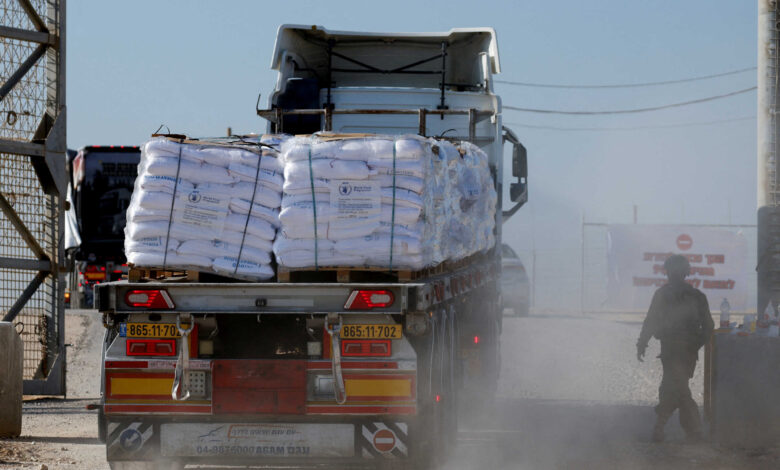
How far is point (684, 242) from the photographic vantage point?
30953 millimetres

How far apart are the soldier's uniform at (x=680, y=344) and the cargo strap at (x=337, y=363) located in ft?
13.5

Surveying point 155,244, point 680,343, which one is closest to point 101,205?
point 680,343

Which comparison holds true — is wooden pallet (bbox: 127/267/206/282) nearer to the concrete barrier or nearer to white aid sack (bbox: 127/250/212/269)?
white aid sack (bbox: 127/250/212/269)

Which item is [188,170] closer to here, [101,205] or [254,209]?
[254,209]

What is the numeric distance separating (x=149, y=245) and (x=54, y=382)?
6837 mm

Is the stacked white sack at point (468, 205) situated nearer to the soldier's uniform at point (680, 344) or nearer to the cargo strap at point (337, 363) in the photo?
the cargo strap at point (337, 363)

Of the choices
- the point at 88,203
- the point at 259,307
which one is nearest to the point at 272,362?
the point at 259,307

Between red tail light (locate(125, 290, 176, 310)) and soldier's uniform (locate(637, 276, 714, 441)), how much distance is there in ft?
15.8

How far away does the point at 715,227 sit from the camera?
3097cm

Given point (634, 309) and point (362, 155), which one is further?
point (634, 309)

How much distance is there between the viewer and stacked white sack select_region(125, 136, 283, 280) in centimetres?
823

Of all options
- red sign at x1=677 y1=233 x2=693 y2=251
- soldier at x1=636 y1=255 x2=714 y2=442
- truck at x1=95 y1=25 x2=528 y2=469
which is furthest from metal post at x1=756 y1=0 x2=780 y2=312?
red sign at x1=677 y1=233 x2=693 y2=251

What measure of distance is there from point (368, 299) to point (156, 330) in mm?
1393

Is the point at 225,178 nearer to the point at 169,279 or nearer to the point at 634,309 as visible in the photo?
the point at 169,279
